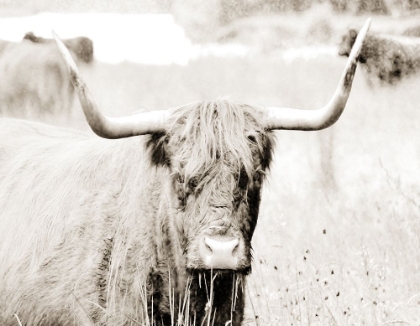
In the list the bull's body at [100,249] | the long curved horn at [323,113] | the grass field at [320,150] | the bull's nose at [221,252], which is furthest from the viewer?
the grass field at [320,150]

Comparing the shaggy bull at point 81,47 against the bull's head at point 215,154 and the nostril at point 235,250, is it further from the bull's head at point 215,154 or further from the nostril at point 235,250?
the nostril at point 235,250

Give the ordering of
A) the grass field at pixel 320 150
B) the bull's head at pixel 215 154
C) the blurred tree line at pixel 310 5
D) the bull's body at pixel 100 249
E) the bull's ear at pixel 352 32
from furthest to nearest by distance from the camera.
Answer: the bull's ear at pixel 352 32, the blurred tree line at pixel 310 5, the grass field at pixel 320 150, the bull's body at pixel 100 249, the bull's head at pixel 215 154

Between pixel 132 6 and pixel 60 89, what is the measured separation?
372cm

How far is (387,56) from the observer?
9.34 meters

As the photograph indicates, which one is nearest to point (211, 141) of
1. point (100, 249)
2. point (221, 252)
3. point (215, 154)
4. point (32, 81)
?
point (215, 154)

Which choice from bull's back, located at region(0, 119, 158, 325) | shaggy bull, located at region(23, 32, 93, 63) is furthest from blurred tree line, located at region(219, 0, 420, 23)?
bull's back, located at region(0, 119, 158, 325)

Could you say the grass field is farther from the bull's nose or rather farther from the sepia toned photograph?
the bull's nose

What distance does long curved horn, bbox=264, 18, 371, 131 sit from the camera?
314 cm

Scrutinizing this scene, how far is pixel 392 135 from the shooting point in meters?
9.06

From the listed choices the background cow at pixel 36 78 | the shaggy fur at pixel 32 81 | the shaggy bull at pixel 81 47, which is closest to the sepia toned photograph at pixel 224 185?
the shaggy bull at pixel 81 47

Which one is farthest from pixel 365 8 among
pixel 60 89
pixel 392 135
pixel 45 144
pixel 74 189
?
pixel 74 189

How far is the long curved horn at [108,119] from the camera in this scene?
296 cm

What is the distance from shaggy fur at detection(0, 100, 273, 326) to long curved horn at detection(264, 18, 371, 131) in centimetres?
10

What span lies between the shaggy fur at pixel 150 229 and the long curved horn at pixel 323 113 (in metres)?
0.10
